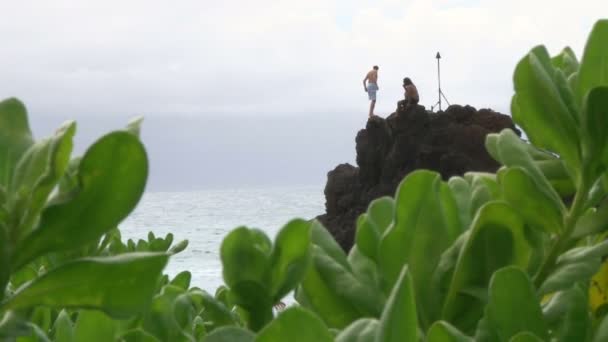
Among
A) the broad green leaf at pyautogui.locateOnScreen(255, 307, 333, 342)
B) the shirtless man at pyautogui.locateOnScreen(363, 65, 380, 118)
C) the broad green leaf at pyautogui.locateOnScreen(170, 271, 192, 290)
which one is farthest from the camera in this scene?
the shirtless man at pyautogui.locateOnScreen(363, 65, 380, 118)

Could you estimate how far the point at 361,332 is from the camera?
451mm

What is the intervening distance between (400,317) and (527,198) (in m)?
0.28

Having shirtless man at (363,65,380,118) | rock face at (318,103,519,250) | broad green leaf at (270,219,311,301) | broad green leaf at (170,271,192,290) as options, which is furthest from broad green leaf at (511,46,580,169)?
shirtless man at (363,65,380,118)

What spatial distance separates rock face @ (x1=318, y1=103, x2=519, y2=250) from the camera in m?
4.39

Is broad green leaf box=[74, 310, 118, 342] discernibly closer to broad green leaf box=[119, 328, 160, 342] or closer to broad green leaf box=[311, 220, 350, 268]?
broad green leaf box=[119, 328, 160, 342]

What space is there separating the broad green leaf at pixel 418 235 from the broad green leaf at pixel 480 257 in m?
0.02

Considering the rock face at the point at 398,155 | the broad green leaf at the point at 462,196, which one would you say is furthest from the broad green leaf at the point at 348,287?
the rock face at the point at 398,155

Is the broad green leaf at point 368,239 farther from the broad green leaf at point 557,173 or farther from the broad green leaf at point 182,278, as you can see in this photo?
the broad green leaf at point 182,278

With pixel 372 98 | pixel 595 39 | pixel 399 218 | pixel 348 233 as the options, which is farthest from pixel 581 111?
pixel 372 98

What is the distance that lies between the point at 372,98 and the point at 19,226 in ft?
48.9

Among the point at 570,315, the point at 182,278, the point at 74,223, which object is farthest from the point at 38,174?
the point at 182,278

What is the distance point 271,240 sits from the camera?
0.59 meters

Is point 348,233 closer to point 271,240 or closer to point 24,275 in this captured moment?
point 24,275

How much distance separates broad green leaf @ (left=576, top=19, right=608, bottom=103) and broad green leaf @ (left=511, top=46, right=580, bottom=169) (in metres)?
0.03
